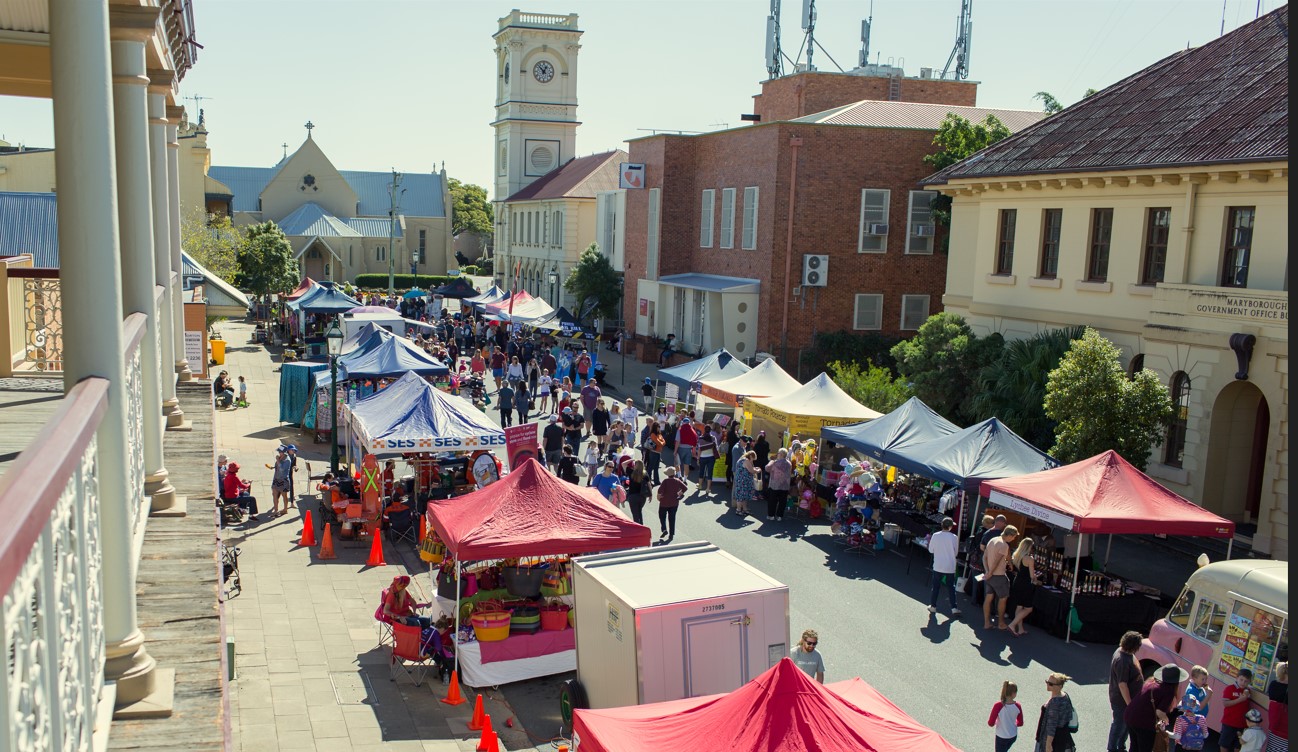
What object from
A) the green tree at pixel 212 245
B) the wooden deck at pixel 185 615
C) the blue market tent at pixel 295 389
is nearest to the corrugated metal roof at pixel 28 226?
the green tree at pixel 212 245

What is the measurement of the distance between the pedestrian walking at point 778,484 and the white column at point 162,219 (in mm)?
13479

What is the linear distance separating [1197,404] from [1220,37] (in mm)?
9937

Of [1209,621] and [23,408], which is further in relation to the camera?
[1209,621]

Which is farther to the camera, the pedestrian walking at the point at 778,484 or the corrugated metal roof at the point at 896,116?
the corrugated metal roof at the point at 896,116

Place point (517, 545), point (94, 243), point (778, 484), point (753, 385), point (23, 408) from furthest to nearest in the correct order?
point (753, 385)
point (778, 484)
point (517, 545)
point (23, 408)
point (94, 243)

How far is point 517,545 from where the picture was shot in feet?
45.0

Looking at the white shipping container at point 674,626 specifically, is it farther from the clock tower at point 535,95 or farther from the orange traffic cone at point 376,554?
the clock tower at point 535,95

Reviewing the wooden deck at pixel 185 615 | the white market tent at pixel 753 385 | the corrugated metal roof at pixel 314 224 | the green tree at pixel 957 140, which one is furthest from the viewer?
the corrugated metal roof at pixel 314 224

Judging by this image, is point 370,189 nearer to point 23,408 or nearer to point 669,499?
point 669,499

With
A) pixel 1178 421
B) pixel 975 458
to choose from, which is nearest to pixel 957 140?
pixel 1178 421

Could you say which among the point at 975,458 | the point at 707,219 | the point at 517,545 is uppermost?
the point at 707,219

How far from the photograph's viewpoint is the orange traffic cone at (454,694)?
13.3 meters

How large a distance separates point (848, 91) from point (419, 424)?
3606cm

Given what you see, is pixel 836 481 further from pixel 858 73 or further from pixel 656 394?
pixel 858 73
